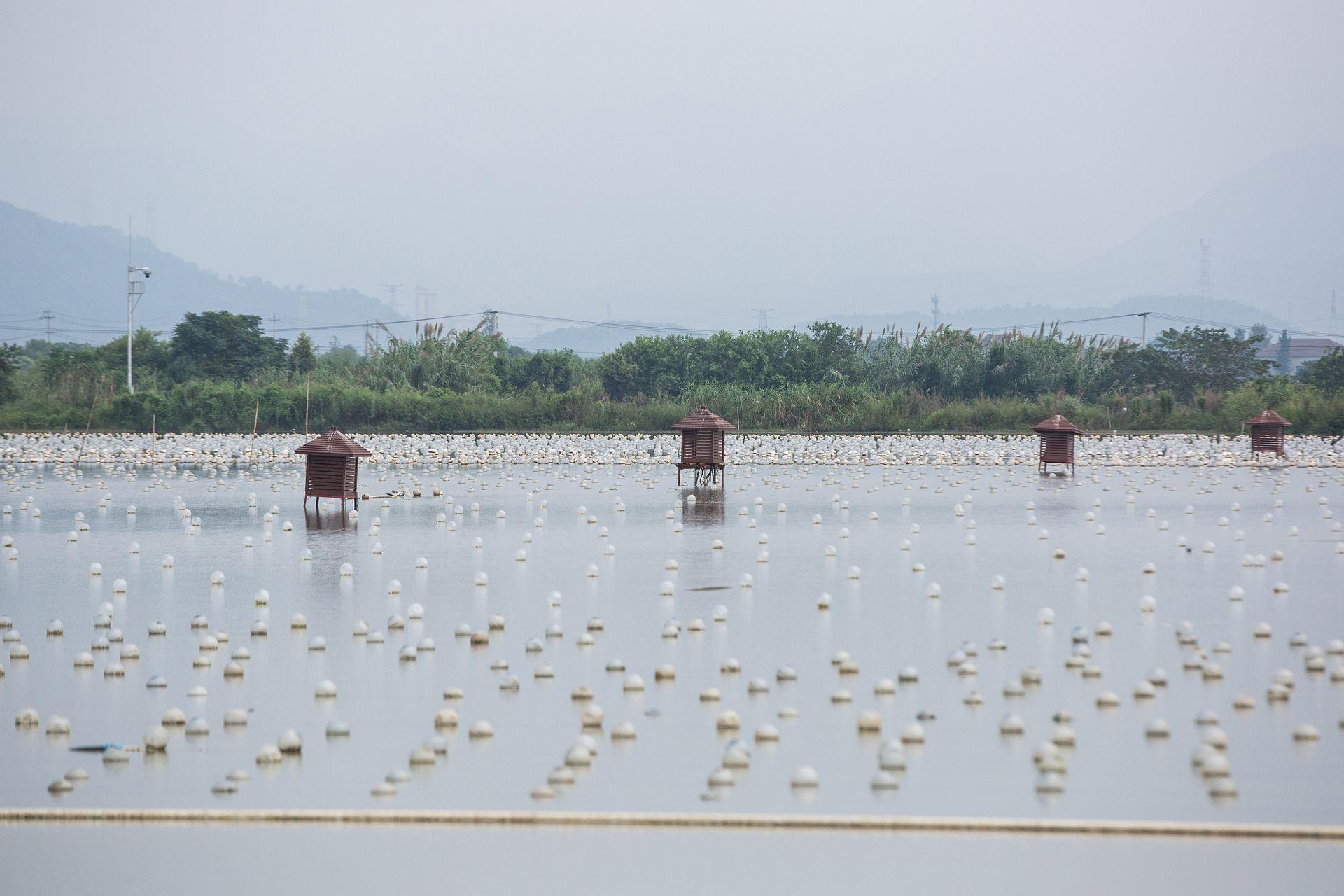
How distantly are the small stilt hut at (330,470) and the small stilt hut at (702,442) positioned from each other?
691cm

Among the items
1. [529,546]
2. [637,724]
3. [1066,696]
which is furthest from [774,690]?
[529,546]

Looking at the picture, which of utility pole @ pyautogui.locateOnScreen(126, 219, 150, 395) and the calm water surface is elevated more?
utility pole @ pyautogui.locateOnScreen(126, 219, 150, 395)

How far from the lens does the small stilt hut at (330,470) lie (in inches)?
954

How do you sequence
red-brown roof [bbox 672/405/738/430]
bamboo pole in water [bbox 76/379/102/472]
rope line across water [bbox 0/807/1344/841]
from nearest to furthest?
1. rope line across water [bbox 0/807/1344/841]
2. red-brown roof [bbox 672/405/738/430]
3. bamboo pole in water [bbox 76/379/102/472]

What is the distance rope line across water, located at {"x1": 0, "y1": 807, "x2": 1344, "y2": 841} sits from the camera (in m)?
7.45

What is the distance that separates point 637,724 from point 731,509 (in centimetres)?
1518

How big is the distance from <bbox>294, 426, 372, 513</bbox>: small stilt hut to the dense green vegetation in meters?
23.6

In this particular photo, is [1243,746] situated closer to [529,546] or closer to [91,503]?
[529,546]

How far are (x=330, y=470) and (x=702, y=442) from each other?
27.1ft

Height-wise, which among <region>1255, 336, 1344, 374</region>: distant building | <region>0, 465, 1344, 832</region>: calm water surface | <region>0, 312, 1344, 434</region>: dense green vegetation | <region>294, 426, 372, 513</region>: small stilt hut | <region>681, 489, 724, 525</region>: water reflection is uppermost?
<region>1255, 336, 1344, 374</region>: distant building

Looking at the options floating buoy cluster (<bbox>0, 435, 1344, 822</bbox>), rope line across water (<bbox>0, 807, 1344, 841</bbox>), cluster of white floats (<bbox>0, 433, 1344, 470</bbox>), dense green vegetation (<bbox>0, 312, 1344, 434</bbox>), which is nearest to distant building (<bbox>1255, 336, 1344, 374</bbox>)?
dense green vegetation (<bbox>0, 312, 1344, 434</bbox>)

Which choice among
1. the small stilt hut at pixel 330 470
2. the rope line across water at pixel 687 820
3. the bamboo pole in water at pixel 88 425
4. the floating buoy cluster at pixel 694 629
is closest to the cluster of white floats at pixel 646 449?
the bamboo pole in water at pixel 88 425

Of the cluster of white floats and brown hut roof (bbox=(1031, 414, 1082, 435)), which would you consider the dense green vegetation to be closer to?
the cluster of white floats

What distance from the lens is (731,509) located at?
2475 centimetres
